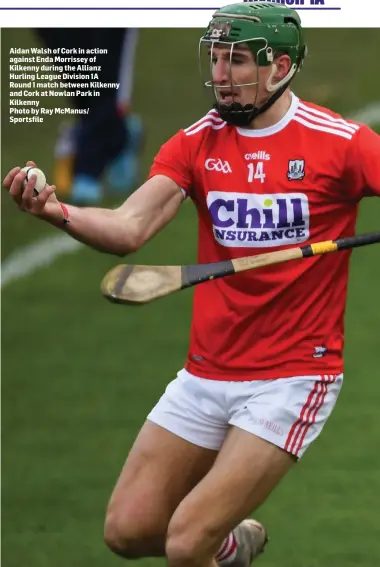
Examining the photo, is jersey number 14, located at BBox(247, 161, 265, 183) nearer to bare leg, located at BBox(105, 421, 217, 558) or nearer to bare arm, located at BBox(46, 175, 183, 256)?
bare arm, located at BBox(46, 175, 183, 256)

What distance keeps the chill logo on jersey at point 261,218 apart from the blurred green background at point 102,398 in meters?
1.63

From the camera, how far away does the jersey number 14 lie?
5.55 metres

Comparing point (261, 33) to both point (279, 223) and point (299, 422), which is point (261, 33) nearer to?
point (279, 223)

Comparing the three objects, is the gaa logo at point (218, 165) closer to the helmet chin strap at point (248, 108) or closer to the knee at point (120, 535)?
the helmet chin strap at point (248, 108)

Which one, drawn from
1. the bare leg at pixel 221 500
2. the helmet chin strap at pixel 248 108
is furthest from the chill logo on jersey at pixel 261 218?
the bare leg at pixel 221 500

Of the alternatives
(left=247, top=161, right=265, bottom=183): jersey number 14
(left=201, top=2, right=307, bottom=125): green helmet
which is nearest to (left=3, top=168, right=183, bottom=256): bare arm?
(left=247, top=161, right=265, bottom=183): jersey number 14

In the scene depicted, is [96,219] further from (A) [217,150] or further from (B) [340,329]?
(B) [340,329]

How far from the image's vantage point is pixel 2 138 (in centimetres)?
1217

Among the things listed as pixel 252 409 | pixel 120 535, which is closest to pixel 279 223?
pixel 252 409

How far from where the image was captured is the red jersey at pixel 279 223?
5500 millimetres

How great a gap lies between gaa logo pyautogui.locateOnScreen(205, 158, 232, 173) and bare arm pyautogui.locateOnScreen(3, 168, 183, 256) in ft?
0.52

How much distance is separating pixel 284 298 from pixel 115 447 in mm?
2426

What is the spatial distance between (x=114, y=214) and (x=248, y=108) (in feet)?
2.22

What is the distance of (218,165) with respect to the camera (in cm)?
561
